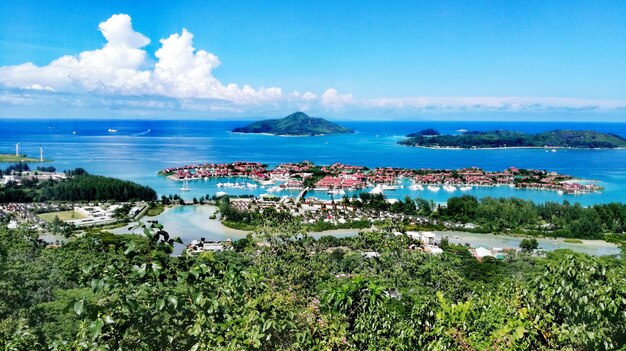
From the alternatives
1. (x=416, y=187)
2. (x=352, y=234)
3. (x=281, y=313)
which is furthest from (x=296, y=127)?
(x=281, y=313)

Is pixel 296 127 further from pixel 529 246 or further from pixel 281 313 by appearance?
pixel 281 313

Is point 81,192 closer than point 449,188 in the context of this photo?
Yes

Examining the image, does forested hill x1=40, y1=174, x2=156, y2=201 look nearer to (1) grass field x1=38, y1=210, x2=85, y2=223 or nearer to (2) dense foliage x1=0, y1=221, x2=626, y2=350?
(1) grass field x1=38, y1=210, x2=85, y2=223

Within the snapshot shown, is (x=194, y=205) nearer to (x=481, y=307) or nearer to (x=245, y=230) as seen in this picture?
(x=245, y=230)

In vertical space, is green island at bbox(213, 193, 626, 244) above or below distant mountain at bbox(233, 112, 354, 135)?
below

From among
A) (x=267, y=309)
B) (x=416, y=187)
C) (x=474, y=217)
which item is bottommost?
(x=474, y=217)

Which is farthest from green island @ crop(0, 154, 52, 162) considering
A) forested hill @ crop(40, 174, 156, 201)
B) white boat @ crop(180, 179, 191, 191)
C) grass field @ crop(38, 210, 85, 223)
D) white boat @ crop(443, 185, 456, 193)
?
white boat @ crop(443, 185, 456, 193)

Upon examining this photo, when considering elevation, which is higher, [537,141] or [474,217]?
[537,141]

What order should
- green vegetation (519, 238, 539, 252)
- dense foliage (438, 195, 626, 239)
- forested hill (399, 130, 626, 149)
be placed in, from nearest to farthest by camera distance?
green vegetation (519, 238, 539, 252) → dense foliage (438, 195, 626, 239) → forested hill (399, 130, 626, 149)
